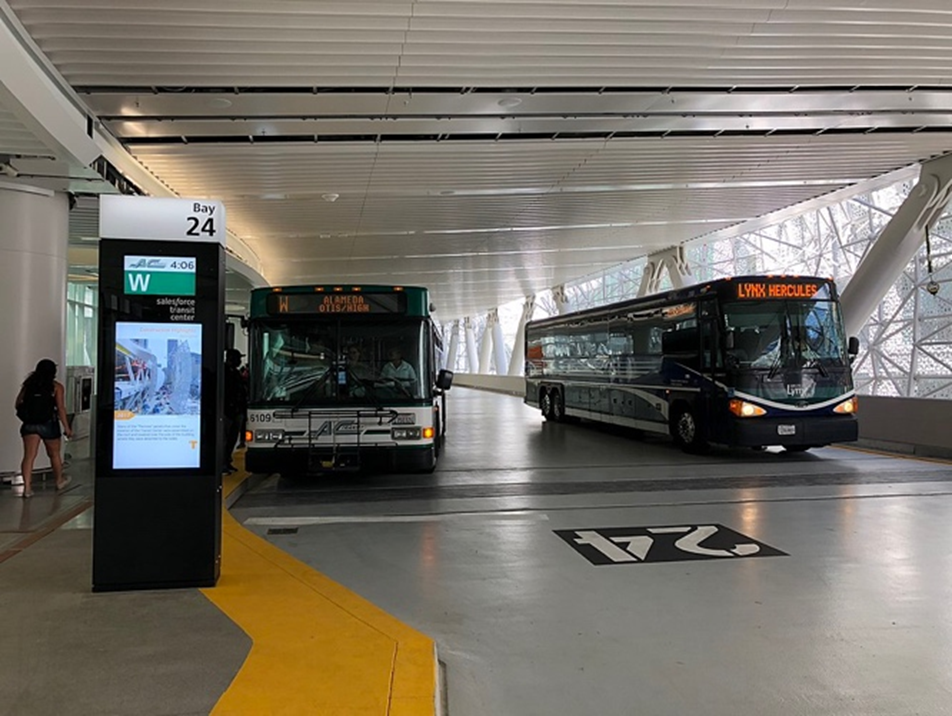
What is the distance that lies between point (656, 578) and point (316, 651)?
314 cm

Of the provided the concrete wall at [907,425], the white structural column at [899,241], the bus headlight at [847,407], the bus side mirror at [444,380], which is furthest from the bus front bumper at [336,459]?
the white structural column at [899,241]

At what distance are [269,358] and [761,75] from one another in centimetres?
803

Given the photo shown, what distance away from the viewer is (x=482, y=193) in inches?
671

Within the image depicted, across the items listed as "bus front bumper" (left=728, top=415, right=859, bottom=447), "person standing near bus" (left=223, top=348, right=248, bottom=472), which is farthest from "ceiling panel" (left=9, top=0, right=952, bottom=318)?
"bus front bumper" (left=728, top=415, right=859, bottom=447)

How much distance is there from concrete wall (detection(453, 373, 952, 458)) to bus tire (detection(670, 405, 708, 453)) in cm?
366

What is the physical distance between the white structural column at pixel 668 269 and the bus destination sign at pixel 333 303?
17550mm

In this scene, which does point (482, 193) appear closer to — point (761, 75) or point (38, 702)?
point (761, 75)

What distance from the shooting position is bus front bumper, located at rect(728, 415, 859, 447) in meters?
12.6

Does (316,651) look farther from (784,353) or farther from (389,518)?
(784,353)

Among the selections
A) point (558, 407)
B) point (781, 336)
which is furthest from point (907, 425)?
point (558, 407)

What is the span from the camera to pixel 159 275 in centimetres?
552

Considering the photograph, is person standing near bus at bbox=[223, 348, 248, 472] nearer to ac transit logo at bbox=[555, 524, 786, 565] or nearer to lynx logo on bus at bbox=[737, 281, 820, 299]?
ac transit logo at bbox=[555, 524, 786, 565]

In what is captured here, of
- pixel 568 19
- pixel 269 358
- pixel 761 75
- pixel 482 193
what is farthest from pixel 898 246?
pixel 269 358

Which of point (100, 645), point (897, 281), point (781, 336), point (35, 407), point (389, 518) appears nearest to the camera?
point (100, 645)
